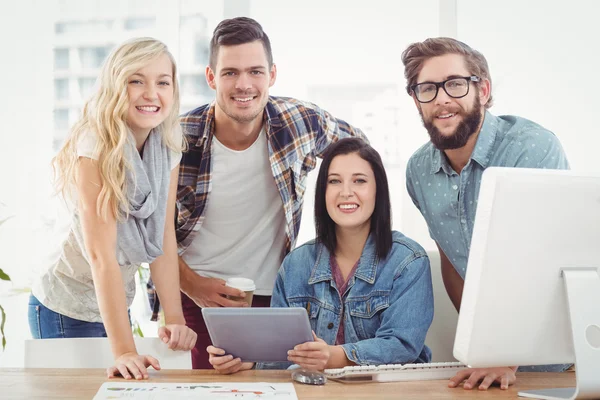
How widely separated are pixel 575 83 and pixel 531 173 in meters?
3.05

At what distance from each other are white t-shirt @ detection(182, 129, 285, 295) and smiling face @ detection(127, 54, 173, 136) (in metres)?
0.57

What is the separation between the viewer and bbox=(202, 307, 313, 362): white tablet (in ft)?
4.99

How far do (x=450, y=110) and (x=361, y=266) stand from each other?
0.63 m

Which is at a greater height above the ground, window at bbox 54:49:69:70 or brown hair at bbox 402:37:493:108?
window at bbox 54:49:69:70

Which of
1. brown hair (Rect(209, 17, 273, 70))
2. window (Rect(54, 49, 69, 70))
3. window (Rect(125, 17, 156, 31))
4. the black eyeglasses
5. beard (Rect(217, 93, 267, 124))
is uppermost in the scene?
window (Rect(125, 17, 156, 31))

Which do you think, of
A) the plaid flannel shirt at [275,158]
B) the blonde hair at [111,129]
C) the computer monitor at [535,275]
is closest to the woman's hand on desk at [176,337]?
the blonde hair at [111,129]

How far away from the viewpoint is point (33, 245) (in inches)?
152

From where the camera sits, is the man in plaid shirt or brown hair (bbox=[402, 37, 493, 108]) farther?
the man in plaid shirt

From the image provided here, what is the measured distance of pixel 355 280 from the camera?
1959 millimetres

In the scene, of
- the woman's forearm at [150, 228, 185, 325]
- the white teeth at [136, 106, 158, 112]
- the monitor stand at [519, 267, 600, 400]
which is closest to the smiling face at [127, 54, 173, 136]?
the white teeth at [136, 106, 158, 112]

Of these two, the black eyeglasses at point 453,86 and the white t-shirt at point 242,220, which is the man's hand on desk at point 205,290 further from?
the black eyeglasses at point 453,86

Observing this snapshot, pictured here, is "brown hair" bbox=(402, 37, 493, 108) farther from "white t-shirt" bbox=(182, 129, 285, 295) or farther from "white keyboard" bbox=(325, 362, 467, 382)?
"white keyboard" bbox=(325, 362, 467, 382)

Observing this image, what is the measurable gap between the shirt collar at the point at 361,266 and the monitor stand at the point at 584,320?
69 cm

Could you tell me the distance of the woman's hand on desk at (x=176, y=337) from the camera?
6.23 ft
